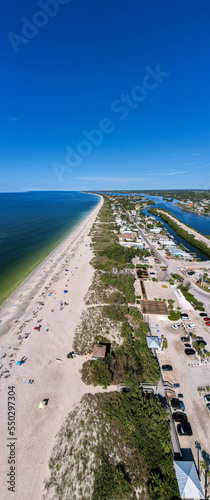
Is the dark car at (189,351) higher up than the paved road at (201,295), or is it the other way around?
the paved road at (201,295)

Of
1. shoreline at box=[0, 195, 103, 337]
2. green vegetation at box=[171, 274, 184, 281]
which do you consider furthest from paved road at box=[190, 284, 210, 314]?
shoreline at box=[0, 195, 103, 337]

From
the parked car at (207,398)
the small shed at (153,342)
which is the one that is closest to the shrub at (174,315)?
the small shed at (153,342)

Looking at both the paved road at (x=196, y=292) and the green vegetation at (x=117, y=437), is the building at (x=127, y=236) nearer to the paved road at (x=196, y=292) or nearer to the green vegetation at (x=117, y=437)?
the paved road at (x=196, y=292)

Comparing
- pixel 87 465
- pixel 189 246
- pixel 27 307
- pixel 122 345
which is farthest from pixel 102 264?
pixel 189 246

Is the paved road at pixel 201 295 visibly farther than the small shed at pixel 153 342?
Yes

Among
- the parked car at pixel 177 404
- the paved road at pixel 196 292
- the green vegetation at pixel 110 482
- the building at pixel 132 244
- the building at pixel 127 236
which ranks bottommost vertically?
the green vegetation at pixel 110 482

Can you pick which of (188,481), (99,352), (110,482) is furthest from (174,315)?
(110,482)
